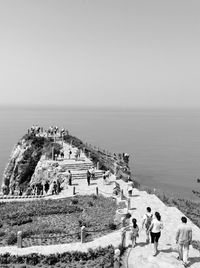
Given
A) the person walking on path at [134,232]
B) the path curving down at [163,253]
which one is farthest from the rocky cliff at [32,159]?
the person walking on path at [134,232]

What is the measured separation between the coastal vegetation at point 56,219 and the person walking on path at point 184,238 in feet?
20.2

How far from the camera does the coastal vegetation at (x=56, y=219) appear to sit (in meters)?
18.0

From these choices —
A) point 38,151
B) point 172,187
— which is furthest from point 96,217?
point 172,187

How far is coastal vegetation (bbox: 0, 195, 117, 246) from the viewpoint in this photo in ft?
59.2

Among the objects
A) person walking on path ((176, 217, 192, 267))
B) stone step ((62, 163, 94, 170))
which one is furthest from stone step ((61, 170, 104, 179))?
person walking on path ((176, 217, 192, 267))

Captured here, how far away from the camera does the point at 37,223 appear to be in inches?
850

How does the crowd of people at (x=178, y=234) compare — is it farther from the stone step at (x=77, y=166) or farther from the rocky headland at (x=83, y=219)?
the stone step at (x=77, y=166)

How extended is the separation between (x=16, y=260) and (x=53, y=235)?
3595mm

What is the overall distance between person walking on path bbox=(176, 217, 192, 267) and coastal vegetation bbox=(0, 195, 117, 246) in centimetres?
617

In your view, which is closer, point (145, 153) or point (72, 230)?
point (72, 230)

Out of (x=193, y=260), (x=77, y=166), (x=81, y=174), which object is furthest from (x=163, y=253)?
(x=77, y=166)

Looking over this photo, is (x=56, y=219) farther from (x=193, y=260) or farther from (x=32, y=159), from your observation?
(x=32, y=159)

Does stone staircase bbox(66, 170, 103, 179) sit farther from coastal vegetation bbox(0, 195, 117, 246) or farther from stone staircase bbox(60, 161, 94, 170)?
coastal vegetation bbox(0, 195, 117, 246)

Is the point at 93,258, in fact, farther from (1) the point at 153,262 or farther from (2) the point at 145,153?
(2) the point at 145,153
